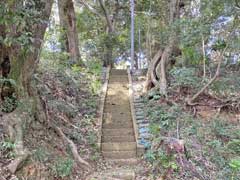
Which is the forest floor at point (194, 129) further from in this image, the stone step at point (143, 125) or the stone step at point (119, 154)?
the stone step at point (119, 154)

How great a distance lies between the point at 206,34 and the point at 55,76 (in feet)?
14.6

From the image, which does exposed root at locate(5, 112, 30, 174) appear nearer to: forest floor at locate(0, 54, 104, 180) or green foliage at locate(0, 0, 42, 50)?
forest floor at locate(0, 54, 104, 180)

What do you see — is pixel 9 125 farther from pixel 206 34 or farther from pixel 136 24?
pixel 136 24

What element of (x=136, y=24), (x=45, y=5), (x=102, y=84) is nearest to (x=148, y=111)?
(x=102, y=84)

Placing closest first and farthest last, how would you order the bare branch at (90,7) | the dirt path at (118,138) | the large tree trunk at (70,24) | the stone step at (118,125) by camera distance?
the dirt path at (118,138)
the stone step at (118,125)
the large tree trunk at (70,24)
the bare branch at (90,7)

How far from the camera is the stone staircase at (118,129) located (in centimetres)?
749

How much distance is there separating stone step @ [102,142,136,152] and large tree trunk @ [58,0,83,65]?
5.95m

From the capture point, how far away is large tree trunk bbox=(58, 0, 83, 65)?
1284cm

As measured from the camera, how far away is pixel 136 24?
1588 cm

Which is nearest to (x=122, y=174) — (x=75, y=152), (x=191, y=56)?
(x=75, y=152)

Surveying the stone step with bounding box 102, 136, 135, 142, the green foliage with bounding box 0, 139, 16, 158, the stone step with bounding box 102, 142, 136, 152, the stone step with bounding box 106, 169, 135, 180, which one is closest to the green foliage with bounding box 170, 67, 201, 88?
the stone step with bounding box 102, 136, 135, 142

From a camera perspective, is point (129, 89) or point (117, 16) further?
point (117, 16)

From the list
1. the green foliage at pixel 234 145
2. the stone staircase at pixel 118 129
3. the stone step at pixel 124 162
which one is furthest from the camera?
the stone staircase at pixel 118 129

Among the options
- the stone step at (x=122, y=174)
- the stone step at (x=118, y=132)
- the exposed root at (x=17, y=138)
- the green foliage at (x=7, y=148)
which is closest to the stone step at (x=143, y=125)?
the stone step at (x=118, y=132)
